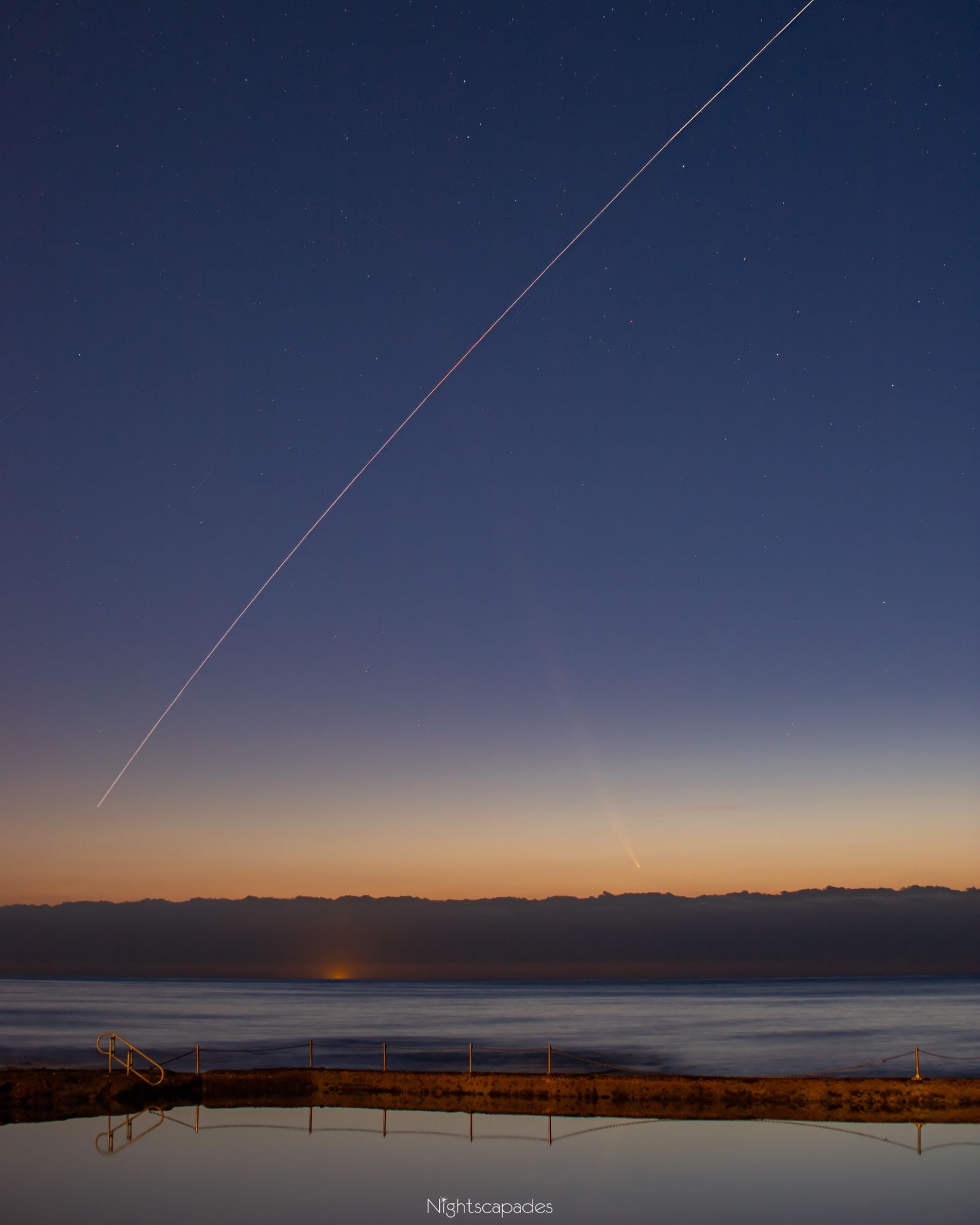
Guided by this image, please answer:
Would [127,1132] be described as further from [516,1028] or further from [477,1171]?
[516,1028]

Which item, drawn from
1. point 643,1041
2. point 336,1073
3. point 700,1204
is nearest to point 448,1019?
point 643,1041

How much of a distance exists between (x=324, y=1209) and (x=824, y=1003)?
365ft

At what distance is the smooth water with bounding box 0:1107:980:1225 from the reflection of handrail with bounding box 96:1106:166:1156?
6cm

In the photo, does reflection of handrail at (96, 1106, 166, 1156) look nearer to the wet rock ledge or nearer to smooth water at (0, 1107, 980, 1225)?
smooth water at (0, 1107, 980, 1225)

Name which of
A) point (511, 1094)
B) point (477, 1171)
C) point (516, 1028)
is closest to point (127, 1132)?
point (477, 1171)

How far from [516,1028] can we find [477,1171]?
5872 cm

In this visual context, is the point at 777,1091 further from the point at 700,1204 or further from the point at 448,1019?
the point at 448,1019

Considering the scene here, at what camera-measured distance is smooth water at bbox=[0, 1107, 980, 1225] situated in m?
16.6

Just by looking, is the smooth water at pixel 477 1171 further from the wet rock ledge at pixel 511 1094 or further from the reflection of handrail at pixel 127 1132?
the wet rock ledge at pixel 511 1094

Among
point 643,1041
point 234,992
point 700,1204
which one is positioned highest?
point 700,1204

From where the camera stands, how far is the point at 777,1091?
21.3m

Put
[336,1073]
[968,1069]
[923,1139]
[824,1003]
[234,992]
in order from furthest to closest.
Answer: [234,992] → [824,1003] → [968,1069] → [336,1073] → [923,1139]

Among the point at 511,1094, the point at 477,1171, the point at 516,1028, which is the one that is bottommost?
the point at 516,1028

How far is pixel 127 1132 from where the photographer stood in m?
20.8
